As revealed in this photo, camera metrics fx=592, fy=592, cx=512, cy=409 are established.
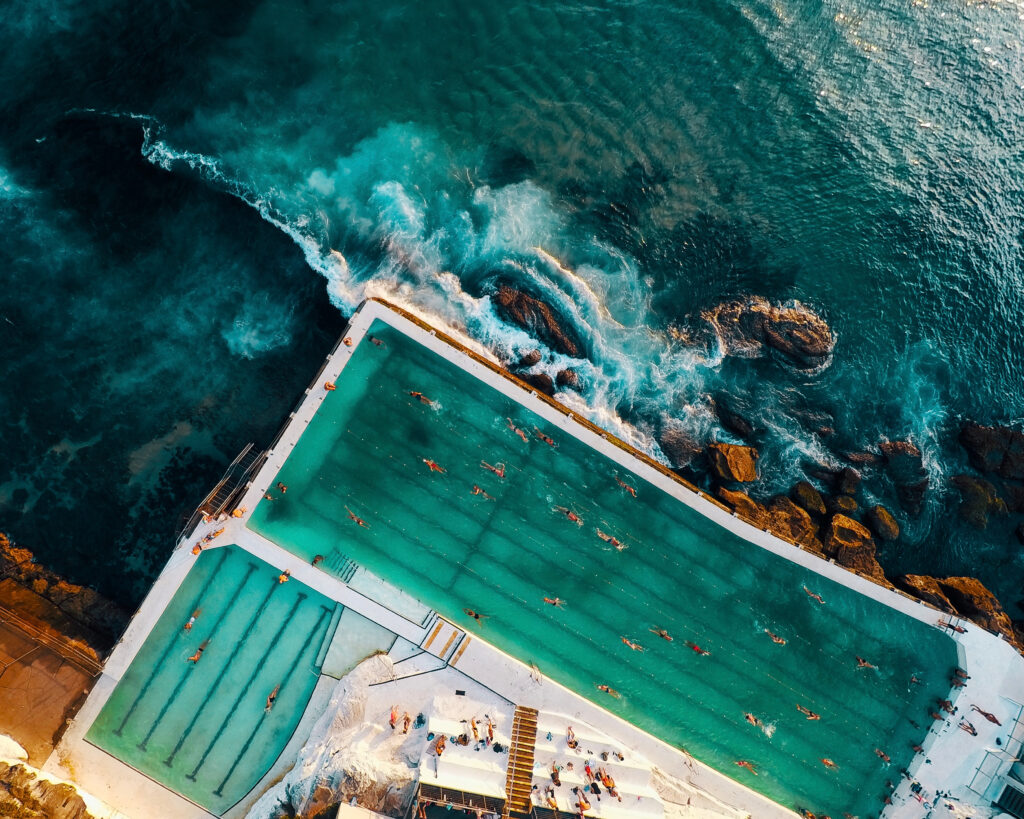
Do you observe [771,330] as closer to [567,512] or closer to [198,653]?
A: [567,512]

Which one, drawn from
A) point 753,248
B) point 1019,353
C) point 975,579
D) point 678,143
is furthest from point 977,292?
point 678,143

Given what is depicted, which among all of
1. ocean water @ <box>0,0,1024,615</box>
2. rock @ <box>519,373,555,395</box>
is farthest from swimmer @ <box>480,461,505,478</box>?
ocean water @ <box>0,0,1024,615</box>

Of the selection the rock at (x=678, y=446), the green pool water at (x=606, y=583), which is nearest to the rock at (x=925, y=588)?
the green pool water at (x=606, y=583)

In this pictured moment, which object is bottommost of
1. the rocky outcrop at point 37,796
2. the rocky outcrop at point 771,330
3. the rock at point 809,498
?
the rocky outcrop at point 37,796

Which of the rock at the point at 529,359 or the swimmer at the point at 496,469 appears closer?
the swimmer at the point at 496,469

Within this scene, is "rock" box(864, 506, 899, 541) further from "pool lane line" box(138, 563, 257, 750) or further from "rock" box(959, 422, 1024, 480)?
"pool lane line" box(138, 563, 257, 750)

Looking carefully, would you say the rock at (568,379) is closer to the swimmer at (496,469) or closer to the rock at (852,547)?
the swimmer at (496,469)

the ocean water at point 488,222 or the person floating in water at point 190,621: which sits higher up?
the ocean water at point 488,222

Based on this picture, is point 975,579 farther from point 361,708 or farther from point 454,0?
point 454,0
